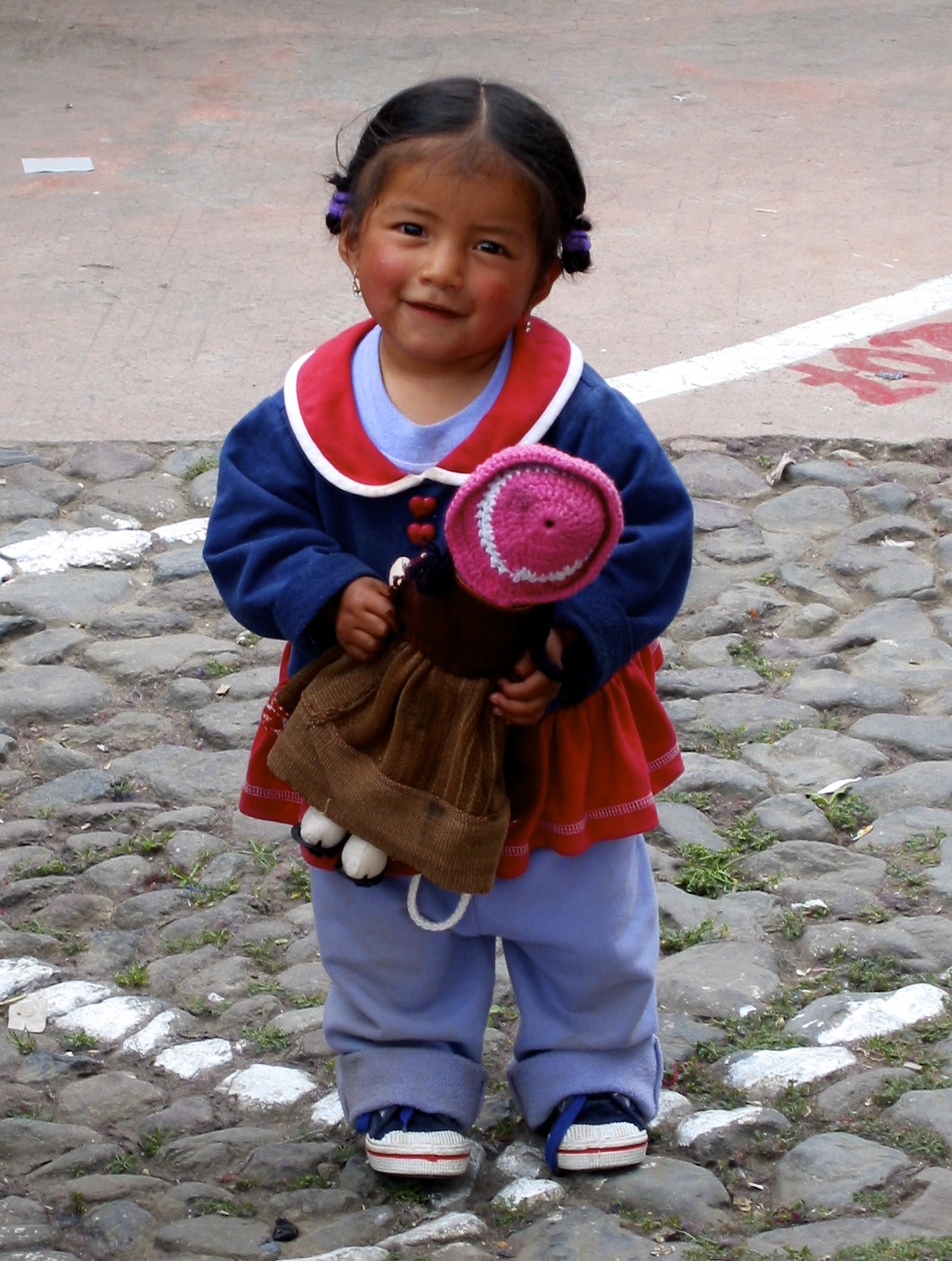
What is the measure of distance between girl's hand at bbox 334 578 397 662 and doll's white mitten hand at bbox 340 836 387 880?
25 cm

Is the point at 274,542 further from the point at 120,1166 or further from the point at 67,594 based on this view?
the point at 67,594

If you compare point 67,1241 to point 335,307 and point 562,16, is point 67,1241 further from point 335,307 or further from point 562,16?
point 562,16

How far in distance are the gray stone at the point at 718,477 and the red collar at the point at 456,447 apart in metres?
2.58

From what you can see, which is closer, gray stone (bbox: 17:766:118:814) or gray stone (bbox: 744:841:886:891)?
gray stone (bbox: 744:841:886:891)

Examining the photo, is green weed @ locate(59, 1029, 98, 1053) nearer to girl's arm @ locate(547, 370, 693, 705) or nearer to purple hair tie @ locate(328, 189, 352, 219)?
girl's arm @ locate(547, 370, 693, 705)

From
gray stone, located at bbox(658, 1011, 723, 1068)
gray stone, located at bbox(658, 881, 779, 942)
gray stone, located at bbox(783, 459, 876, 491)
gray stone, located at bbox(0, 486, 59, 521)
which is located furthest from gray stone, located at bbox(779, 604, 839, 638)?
gray stone, located at bbox(0, 486, 59, 521)

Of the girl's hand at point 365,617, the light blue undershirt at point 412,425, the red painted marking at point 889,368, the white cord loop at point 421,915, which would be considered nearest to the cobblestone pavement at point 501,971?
the white cord loop at point 421,915

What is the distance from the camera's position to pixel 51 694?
3998 mm

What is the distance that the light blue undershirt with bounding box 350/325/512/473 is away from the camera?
2270 millimetres

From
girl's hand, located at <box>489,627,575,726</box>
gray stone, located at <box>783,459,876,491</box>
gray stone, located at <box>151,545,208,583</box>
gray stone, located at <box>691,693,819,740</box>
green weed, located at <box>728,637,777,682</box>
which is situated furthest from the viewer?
gray stone, located at <box>783,459,876,491</box>

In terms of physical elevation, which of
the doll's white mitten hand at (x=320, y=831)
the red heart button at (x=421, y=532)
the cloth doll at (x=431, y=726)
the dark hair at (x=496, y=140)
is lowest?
the doll's white mitten hand at (x=320, y=831)

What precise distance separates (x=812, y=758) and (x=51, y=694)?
1.68 meters

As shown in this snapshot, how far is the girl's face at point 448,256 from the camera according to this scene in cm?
217

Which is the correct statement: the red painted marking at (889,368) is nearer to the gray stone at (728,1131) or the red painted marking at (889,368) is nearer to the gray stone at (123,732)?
the gray stone at (123,732)
